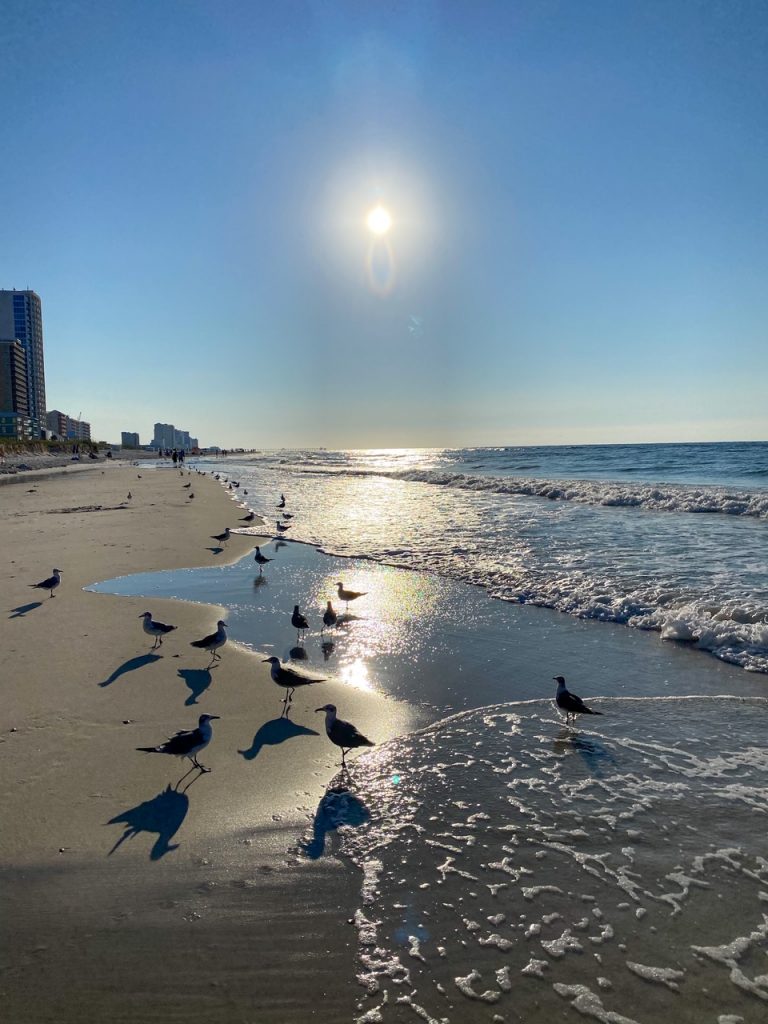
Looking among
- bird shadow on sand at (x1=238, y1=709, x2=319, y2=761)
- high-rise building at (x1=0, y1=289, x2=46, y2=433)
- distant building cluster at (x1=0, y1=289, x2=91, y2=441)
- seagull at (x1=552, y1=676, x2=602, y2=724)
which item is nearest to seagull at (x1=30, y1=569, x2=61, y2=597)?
bird shadow on sand at (x1=238, y1=709, x2=319, y2=761)

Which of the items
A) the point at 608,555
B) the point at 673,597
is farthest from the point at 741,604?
the point at 608,555

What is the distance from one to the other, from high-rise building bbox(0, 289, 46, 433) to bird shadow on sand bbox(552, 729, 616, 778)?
18505 centimetres

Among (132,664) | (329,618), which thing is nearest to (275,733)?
(132,664)

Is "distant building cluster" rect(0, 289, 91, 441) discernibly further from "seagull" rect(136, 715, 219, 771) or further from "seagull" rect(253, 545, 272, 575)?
"seagull" rect(136, 715, 219, 771)

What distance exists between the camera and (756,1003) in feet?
10.0

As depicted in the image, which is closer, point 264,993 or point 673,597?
point 264,993

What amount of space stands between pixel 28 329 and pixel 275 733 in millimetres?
198676

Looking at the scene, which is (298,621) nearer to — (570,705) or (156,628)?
(156,628)

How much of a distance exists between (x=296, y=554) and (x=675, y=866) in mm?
12531

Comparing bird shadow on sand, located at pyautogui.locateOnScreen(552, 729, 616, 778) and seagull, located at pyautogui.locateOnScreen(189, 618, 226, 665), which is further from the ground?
seagull, located at pyautogui.locateOnScreen(189, 618, 226, 665)

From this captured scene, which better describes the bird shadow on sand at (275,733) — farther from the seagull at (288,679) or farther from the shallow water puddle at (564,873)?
the shallow water puddle at (564,873)

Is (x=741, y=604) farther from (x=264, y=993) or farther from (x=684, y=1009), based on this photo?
(x=264, y=993)

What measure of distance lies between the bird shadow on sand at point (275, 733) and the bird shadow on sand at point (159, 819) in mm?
807

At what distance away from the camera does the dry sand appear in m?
3.03
